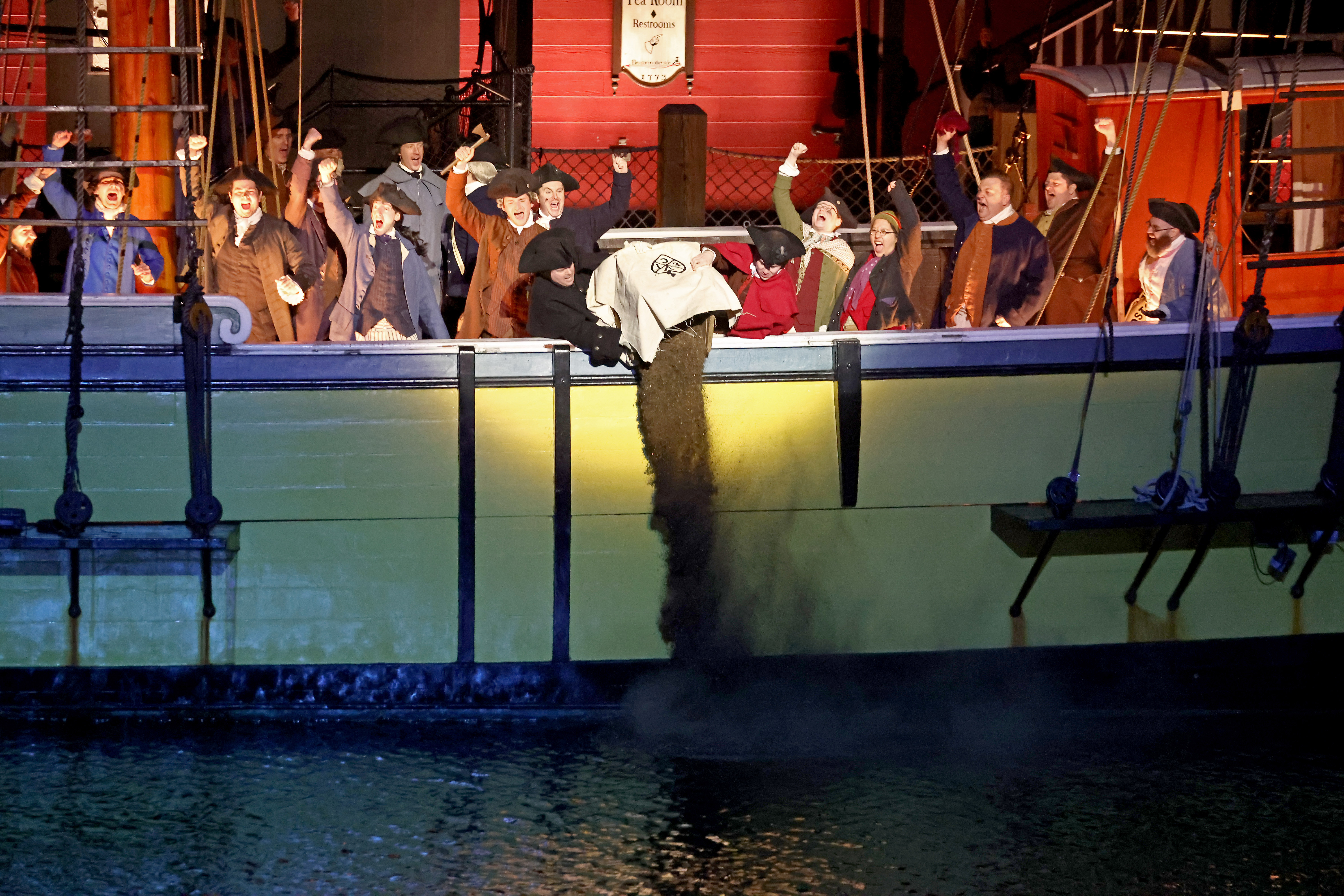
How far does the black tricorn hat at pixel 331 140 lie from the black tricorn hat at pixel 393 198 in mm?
1998

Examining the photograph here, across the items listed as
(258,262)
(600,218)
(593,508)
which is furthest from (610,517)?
(258,262)

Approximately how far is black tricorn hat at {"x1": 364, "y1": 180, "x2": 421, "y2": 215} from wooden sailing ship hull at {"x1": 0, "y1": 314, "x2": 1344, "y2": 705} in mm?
1107

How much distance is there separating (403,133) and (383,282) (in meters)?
1.36

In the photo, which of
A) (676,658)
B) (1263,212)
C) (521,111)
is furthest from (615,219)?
(521,111)

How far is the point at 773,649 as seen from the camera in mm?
6922

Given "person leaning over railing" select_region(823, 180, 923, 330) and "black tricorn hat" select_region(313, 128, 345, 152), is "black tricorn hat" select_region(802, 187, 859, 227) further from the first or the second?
"black tricorn hat" select_region(313, 128, 345, 152)

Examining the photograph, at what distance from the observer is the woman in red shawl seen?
6.73m

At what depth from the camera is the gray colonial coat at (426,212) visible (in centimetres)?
818

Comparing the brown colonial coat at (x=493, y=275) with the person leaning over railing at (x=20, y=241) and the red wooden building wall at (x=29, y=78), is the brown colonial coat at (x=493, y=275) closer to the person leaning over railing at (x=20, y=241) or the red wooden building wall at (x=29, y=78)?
the person leaning over railing at (x=20, y=241)

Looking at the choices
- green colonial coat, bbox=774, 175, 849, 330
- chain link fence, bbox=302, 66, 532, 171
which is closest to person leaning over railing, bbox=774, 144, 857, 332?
green colonial coat, bbox=774, 175, 849, 330

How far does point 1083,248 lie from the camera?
7.72m

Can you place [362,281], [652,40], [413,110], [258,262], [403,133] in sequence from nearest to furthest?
[258,262]
[362,281]
[403,133]
[413,110]
[652,40]

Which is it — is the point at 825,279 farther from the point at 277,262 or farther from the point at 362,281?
the point at 277,262

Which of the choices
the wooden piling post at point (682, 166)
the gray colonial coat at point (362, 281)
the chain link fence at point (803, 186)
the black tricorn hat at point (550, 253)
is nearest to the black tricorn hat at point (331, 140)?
the gray colonial coat at point (362, 281)
